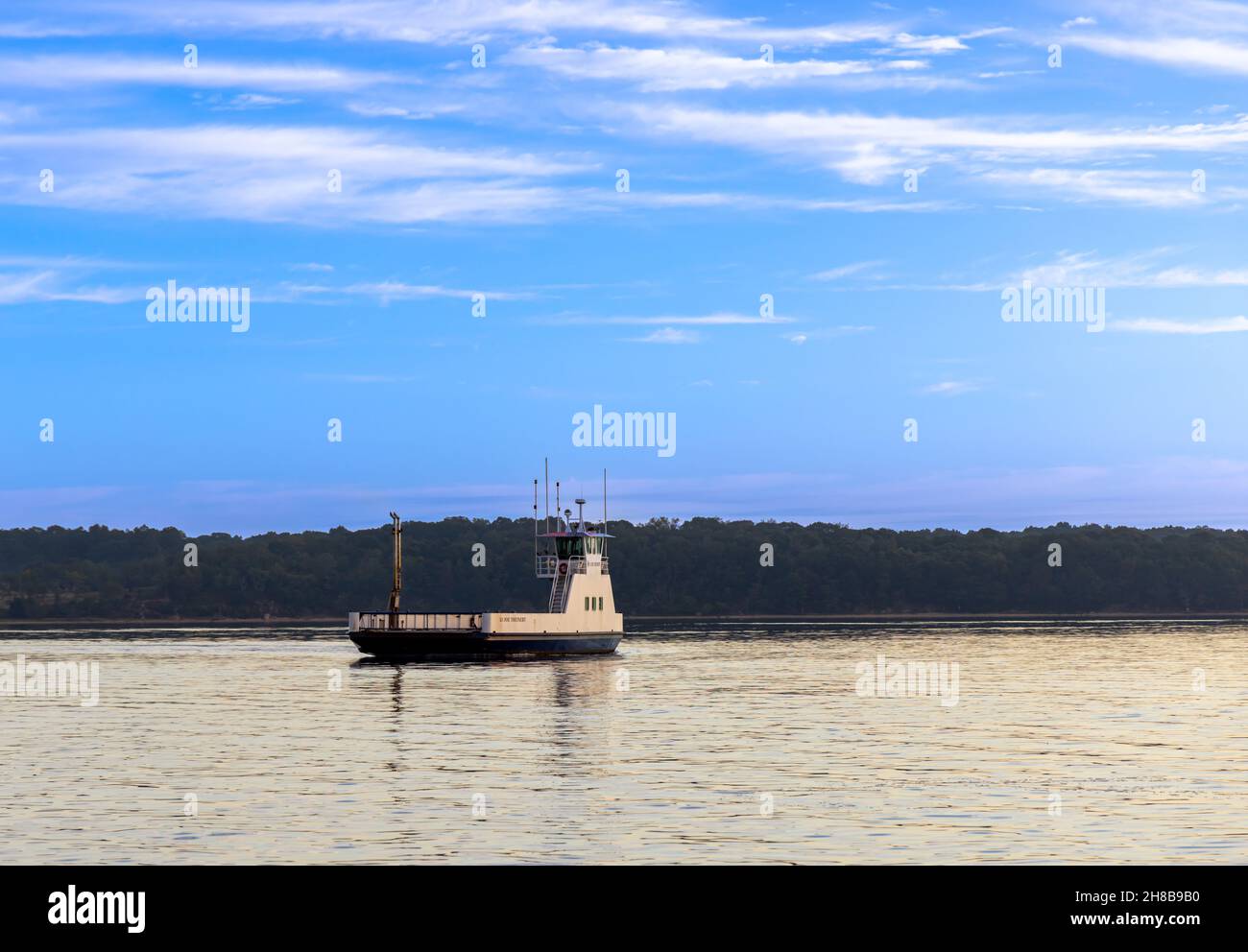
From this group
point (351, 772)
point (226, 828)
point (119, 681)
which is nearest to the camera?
point (226, 828)

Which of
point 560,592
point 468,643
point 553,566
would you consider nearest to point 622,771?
point 468,643

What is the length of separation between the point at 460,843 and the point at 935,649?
109 metres

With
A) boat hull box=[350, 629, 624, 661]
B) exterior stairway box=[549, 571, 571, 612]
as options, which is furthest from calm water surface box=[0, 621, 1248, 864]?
exterior stairway box=[549, 571, 571, 612]

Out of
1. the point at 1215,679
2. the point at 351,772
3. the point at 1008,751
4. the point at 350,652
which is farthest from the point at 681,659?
the point at 351,772

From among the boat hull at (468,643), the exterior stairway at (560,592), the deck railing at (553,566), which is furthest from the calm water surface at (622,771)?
the deck railing at (553,566)

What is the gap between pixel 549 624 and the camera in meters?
98.9

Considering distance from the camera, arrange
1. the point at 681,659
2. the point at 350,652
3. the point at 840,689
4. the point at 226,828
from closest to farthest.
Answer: the point at 226,828, the point at 840,689, the point at 681,659, the point at 350,652

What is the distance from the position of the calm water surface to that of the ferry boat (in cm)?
925

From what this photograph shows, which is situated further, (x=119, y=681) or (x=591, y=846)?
(x=119, y=681)

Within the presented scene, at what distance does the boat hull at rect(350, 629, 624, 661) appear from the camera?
9588 cm

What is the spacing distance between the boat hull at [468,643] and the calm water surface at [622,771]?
9.04 m
